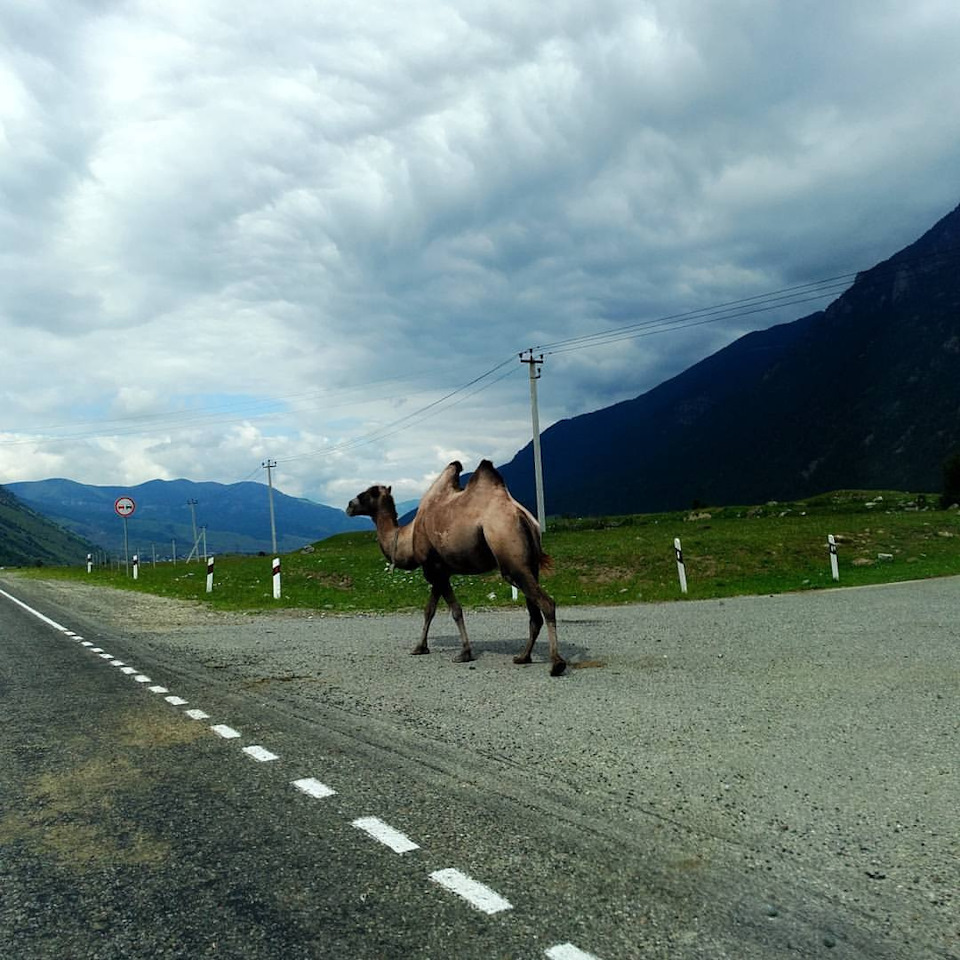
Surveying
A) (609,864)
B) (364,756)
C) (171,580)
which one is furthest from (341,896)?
(171,580)

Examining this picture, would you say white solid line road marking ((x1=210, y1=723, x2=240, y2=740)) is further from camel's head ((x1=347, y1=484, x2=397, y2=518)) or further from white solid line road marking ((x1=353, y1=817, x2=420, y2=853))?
camel's head ((x1=347, y1=484, x2=397, y2=518))

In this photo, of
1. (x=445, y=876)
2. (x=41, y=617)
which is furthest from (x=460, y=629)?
(x=41, y=617)

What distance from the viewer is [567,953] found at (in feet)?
11.3

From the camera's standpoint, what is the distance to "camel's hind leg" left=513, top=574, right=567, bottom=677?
10.4 meters

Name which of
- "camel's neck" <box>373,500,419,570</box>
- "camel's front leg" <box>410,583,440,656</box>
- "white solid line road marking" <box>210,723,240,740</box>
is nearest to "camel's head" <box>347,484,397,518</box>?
"camel's neck" <box>373,500,419,570</box>

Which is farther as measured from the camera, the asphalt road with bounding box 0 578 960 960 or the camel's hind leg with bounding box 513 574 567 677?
the camel's hind leg with bounding box 513 574 567 677

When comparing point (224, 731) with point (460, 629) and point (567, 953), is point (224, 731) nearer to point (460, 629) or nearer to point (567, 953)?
point (460, 629)

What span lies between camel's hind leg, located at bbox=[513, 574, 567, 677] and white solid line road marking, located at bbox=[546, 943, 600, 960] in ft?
22.0

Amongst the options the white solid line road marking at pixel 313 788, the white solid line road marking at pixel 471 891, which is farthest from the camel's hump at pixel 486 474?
the white solid line road marking at pixel 471 891

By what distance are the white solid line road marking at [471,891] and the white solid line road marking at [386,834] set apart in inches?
16.2

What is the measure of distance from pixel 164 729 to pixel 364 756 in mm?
2417

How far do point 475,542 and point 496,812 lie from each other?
6518 millimetres

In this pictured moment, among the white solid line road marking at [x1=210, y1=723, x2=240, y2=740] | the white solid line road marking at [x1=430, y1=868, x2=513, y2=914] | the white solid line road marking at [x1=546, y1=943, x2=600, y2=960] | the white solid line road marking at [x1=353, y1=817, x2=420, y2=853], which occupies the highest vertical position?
the white solid line road marking at [x1=210, y1=723, x2=240, y2=740]

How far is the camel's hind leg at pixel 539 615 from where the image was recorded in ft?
34.0
